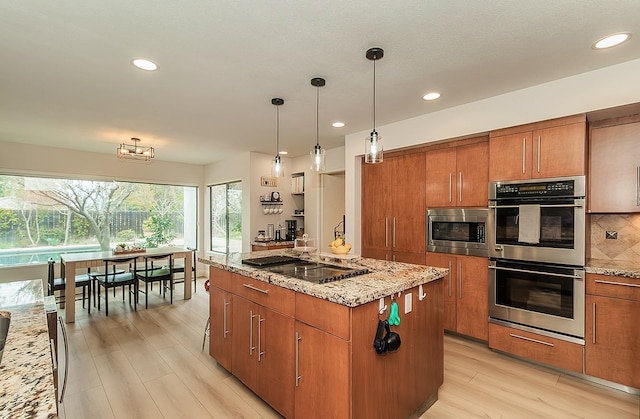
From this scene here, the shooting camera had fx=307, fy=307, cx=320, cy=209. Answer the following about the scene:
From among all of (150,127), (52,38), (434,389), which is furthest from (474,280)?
(150,127)

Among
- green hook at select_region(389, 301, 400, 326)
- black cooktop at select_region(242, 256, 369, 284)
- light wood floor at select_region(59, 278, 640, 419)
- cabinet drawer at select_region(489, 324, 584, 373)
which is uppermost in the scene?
black cooktop at select_region(242, 256, 369, 284)

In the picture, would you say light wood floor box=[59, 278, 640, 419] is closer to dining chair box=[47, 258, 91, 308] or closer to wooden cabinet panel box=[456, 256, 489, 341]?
wooden cabinet panel box=[456, 256, 489, 341]

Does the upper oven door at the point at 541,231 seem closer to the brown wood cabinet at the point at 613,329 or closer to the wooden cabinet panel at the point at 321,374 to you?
the brown wood cabinet at the point at 613,329

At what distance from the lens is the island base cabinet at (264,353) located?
197cm

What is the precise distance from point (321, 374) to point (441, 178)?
2.60 m

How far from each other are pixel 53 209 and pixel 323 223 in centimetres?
476

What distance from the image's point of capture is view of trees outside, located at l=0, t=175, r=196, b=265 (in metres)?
5.05

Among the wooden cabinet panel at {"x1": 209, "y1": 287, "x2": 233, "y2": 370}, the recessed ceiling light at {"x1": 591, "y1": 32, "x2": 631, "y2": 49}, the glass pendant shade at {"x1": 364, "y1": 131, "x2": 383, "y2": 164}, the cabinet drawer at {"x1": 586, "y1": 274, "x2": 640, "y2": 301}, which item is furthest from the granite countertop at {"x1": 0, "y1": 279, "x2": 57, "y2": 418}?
the cabinet drawer at {"x1": 586, "y1": 274, "x2": 640, "y2": 301}

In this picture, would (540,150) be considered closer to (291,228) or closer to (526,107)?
(526,107)

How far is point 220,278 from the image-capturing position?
2.71 meters

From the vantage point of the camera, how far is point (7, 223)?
16.4 ft

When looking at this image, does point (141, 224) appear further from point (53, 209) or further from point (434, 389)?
point (434, 389)

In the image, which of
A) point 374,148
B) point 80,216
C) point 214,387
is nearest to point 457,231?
point 374,148

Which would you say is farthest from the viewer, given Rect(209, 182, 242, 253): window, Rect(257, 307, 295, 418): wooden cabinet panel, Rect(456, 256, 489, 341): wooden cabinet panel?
Rect(209, 182, 242, 253): window
